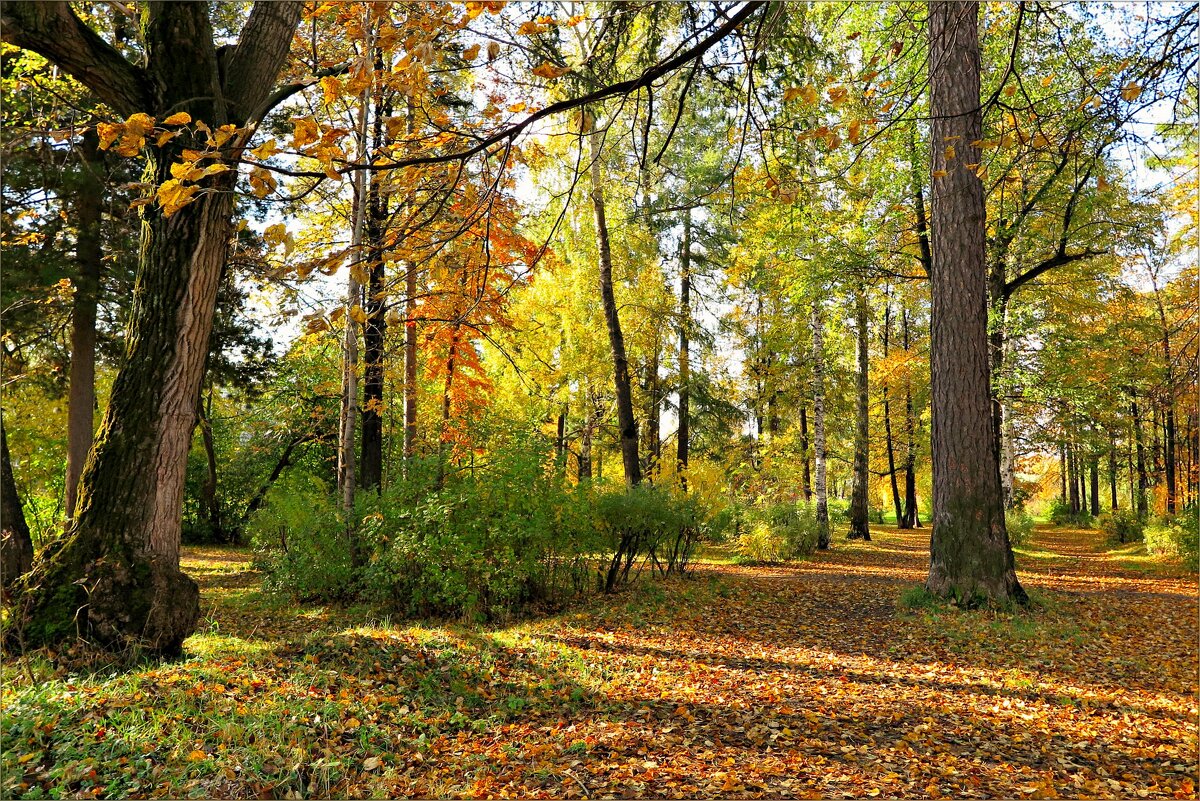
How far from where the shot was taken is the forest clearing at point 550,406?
3.19 metres

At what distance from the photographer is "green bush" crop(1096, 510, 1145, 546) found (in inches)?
705

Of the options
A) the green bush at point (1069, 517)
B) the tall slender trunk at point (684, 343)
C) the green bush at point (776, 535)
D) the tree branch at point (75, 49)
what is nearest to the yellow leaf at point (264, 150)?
the tree branch at point (75, 49)

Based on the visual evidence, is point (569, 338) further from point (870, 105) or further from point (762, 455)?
point (870, 105)

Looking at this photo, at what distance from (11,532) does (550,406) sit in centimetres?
1008

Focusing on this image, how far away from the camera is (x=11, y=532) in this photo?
22.3 feet

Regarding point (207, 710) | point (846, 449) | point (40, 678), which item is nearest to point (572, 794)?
point (207, 710)

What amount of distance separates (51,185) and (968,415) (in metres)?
13.7


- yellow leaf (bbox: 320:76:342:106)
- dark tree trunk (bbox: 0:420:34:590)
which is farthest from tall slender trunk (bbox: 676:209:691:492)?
yellow leaf (bbox: 320:76:342:106)

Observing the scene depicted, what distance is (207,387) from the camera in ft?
54.3

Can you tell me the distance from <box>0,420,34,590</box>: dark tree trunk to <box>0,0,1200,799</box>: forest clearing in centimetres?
5

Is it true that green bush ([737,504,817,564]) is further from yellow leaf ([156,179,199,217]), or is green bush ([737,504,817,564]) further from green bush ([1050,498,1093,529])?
green bush ([1050,498,1093,529])

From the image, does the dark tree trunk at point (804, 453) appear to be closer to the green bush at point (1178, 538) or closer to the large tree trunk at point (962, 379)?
the green bush at point (1178, 538)

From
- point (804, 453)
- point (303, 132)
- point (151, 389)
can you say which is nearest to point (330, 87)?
point (303, 132)

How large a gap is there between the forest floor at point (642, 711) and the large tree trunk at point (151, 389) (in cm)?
40
